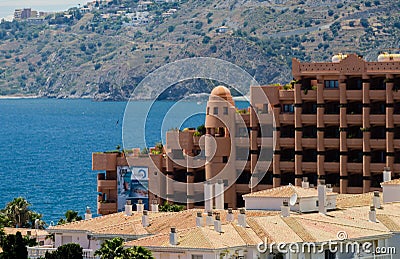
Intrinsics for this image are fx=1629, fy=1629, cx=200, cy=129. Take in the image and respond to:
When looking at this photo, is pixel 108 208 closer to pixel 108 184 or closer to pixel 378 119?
pixel 108 184

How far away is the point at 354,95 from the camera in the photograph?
12056cm

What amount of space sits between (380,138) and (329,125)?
161 inches

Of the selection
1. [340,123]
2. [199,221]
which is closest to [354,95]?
[340,123]

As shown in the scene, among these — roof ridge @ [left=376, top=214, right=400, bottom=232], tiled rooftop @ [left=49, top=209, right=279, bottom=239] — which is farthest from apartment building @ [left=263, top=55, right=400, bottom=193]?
roof ridge @ [left=376, top=214, right=400, bottom=232]

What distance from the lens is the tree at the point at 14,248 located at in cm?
7579

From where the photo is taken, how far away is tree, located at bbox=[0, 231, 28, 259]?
75787 mm

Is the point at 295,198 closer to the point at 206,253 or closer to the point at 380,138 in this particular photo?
the point at 206,253

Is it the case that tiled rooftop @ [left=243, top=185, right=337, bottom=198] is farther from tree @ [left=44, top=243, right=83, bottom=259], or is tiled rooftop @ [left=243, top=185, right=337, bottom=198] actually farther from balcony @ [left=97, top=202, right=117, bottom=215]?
balcony @ [left=97, top=202, right=117, bottom=215]

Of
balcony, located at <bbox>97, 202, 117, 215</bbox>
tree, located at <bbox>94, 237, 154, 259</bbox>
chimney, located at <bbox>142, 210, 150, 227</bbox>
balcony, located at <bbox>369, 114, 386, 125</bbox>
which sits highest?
balcony, located at <bbox>369, 114, 386, 125</bbox>

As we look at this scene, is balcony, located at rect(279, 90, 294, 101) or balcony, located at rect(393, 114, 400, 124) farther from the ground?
balcony, located at rect(279, 90, 294, 101)

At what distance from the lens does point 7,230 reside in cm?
9725

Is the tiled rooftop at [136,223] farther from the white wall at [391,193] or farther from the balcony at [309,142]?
the balcony at [309,142]

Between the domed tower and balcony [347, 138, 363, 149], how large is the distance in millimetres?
8826

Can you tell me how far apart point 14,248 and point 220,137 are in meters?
48.0
